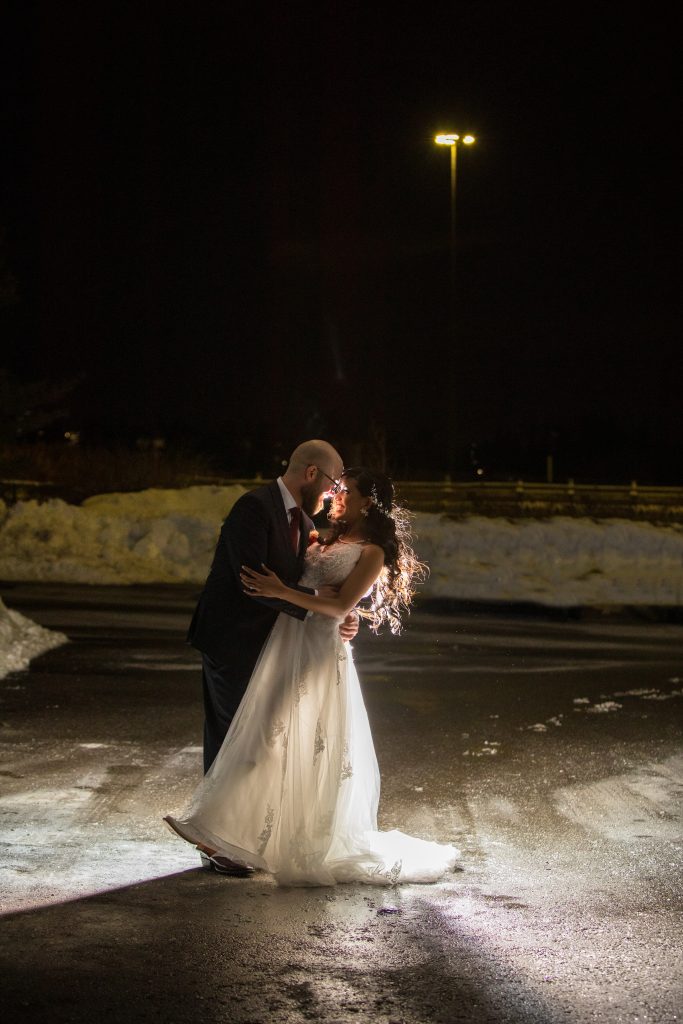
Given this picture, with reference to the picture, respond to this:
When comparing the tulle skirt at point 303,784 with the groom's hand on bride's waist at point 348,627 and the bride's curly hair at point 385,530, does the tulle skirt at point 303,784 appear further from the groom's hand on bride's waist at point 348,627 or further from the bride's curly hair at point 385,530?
the bride's curly hair at point 385,530

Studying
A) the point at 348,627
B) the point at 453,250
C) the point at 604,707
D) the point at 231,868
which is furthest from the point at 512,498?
the point at 231,868

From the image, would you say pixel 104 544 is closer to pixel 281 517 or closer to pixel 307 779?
pixel 281 517

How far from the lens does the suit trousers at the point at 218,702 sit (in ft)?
22.2

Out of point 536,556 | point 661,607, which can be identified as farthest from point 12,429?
point 661,607

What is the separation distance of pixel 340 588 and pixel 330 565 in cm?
12

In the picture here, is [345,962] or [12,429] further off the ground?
[12,429]

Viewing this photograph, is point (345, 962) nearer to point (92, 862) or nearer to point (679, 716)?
point (92, 862)

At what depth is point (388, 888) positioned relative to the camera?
20.6 feet

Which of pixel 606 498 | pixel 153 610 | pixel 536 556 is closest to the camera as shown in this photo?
pixel 153 610


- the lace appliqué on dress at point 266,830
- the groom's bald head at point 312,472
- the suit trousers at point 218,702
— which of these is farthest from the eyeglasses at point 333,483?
the lace appliqué on dress at point 266,830

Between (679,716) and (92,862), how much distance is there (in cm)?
632

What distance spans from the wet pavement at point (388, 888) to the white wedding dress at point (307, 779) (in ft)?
0.47

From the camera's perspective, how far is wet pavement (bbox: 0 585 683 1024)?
4.79m

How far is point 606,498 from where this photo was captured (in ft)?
134
